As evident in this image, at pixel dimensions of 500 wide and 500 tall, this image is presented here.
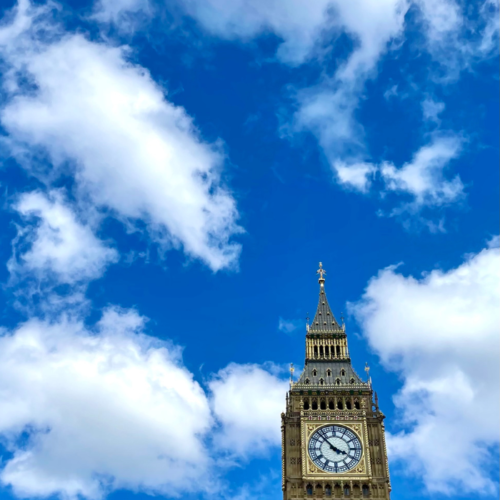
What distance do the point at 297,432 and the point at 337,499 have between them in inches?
441

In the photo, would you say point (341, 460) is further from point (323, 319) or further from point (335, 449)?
point (323, 319)

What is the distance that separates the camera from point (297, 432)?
9950 cm

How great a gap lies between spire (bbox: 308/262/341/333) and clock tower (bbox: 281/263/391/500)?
280 inches

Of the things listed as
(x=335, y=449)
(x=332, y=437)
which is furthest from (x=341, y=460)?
(x=332, y=437)

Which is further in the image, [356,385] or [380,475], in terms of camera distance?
[356,385]

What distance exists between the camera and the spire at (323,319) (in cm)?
11656

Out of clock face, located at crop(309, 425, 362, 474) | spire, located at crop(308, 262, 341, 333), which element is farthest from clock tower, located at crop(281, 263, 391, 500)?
spire, located at crop(308, 262, 341, 333)

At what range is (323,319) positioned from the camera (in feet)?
390

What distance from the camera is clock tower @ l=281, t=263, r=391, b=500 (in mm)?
94062

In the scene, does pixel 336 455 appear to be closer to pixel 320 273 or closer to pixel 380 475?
pixel 380 475

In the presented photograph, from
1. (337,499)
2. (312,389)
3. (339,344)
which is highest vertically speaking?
(339,344)

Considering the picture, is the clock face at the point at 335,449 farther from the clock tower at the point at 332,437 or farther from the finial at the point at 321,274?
the finial at the point at 321,274

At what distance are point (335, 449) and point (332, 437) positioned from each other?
1858 millimetres

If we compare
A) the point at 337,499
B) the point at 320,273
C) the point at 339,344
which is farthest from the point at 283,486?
the point at 320,273
